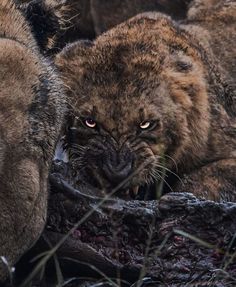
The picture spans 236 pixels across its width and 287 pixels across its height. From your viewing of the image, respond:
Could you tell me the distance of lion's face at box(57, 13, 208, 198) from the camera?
768cm

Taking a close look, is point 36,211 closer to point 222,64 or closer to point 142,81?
point 142,81

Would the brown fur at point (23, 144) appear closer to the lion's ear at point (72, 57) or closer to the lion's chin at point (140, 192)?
the lion's chin at point (140, 192)

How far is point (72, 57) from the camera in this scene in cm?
859

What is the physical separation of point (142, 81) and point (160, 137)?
42cm

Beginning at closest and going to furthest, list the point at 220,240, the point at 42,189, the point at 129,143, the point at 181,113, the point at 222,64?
the point at 42,189 → the point at 220,240 → the point at 129,143 → the point at 181,113 → the point at 222,64

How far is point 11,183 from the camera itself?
5.65 m

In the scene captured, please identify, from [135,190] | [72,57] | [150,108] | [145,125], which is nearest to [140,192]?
[135,190]

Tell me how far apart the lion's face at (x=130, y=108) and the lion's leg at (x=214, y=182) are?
0.62ft

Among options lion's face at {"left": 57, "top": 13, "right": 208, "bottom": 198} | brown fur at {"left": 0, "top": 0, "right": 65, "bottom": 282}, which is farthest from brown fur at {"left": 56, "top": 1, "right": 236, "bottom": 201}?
brown fur at {"left": 0, "top": 0, "right": 65, "bottom": 282}

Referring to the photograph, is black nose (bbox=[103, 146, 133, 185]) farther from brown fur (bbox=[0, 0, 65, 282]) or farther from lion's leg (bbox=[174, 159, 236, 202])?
brown fur (bbox=[0, 0, 65, 282])

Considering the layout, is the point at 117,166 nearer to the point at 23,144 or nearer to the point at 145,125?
the point at 145,125

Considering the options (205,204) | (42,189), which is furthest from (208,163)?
(42,189)

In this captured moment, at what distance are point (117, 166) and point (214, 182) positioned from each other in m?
1.20

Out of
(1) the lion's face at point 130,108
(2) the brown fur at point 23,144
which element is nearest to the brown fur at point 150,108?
(1) the lion's face at point 130,108
